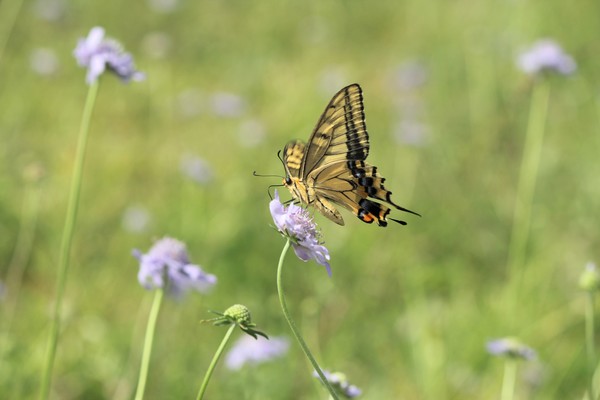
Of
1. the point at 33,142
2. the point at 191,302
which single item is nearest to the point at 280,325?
the point at 191,302

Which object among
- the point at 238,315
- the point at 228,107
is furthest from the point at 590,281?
the point at 228,107

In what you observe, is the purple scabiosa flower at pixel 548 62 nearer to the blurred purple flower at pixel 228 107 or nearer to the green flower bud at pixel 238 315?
the blurred purple flower at pixel 228 107

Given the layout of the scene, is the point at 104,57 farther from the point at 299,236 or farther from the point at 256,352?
the point at 256,352

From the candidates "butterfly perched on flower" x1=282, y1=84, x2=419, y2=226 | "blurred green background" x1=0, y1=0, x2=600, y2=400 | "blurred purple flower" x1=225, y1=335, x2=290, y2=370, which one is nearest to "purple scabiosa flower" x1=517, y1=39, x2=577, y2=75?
"blurred green background" x1=0, y1=0, x2=600, y2=400

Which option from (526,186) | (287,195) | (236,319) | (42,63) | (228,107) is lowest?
(236,319)

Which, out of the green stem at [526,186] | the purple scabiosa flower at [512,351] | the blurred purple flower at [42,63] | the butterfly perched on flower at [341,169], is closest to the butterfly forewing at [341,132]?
the butterfly perched on flower at [341,169]
